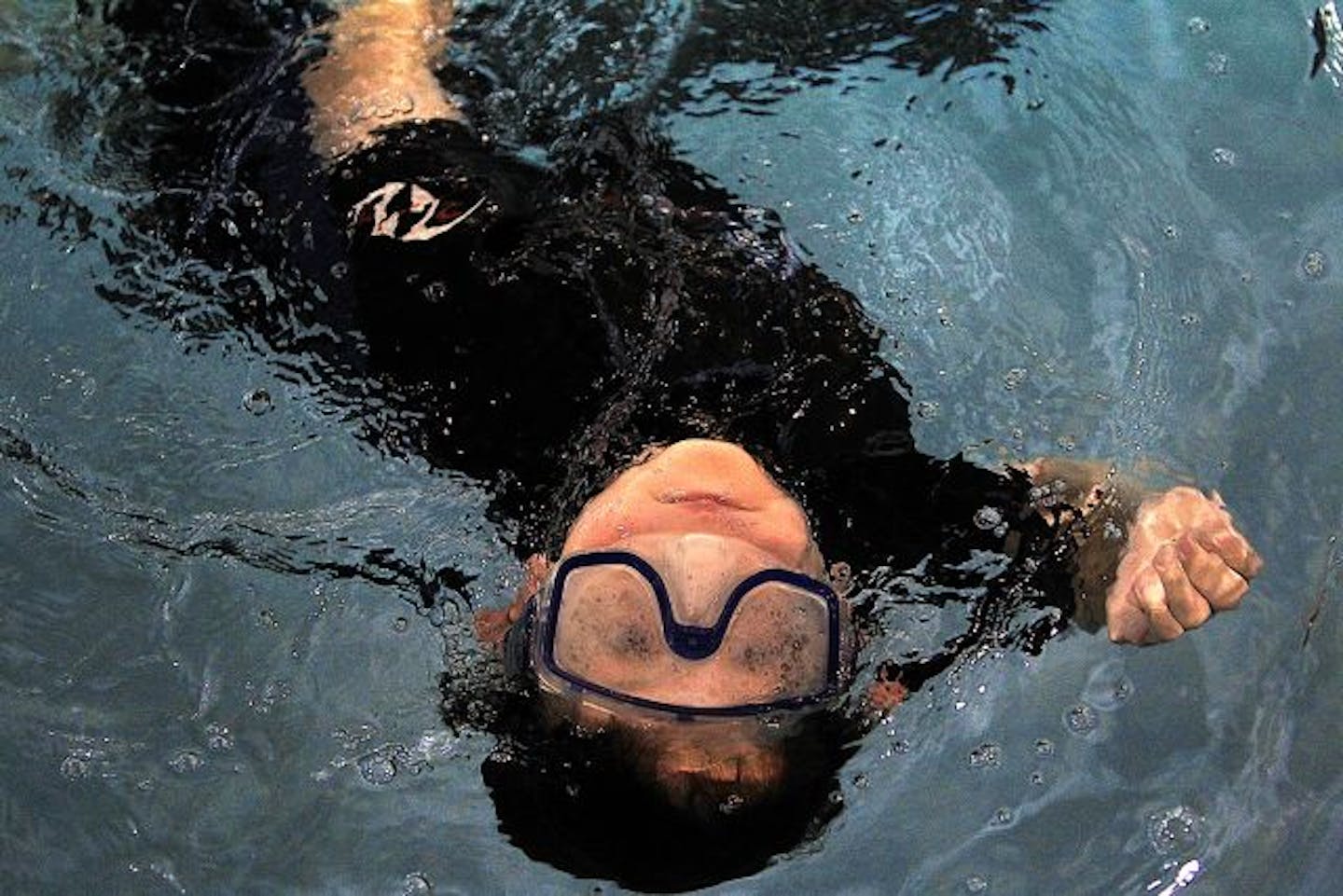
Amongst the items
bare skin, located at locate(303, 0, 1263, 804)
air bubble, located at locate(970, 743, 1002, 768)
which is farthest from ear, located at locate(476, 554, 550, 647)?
air bubble, located at locate(970, 743, 1002, 768)

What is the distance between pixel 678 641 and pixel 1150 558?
3.16ft

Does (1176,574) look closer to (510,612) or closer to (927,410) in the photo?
(927,410)

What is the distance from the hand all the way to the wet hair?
0.59 m

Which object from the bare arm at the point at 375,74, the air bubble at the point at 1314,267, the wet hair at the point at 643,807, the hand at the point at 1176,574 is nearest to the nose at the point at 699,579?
the wet hair at the point at 643,807

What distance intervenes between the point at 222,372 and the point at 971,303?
68.6 inches

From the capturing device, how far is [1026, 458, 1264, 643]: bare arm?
2.91 metres

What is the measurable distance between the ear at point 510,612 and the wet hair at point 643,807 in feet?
0.69

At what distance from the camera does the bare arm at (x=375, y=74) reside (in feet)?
11.7

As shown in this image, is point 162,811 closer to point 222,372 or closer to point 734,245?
point 222,372

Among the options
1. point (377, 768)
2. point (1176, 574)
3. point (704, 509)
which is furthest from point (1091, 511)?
point (377, 768)

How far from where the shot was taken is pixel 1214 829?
3133 mm

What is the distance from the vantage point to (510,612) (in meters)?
3.20

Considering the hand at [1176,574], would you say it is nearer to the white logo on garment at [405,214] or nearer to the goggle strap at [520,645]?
the goggle strap at [520,645]

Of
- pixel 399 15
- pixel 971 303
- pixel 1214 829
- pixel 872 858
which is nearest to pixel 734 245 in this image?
pixel 971 303
